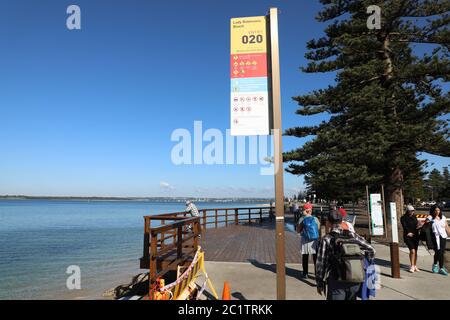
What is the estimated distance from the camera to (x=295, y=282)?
6.11m

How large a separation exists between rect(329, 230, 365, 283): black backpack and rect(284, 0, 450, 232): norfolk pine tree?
11122 mm

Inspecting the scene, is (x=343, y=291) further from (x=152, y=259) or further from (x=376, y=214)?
(x=376, y=214)

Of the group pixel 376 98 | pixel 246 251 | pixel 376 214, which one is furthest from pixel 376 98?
pixel 246 251

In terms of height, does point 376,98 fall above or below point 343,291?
above

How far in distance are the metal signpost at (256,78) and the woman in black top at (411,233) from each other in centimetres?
514

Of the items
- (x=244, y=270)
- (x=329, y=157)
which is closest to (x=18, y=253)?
(x=244, y=270)

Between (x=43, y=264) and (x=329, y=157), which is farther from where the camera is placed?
(x=43, y=264)

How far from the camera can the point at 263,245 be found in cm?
1122

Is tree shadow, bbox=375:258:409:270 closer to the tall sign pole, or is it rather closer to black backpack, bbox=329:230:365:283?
black backpack, bbox=329:230:365:283

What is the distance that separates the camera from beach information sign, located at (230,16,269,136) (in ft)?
12.3

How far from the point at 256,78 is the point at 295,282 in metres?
4.40

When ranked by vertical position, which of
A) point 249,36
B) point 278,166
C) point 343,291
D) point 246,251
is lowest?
point 246,251

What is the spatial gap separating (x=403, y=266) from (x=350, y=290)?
17.8 feet
